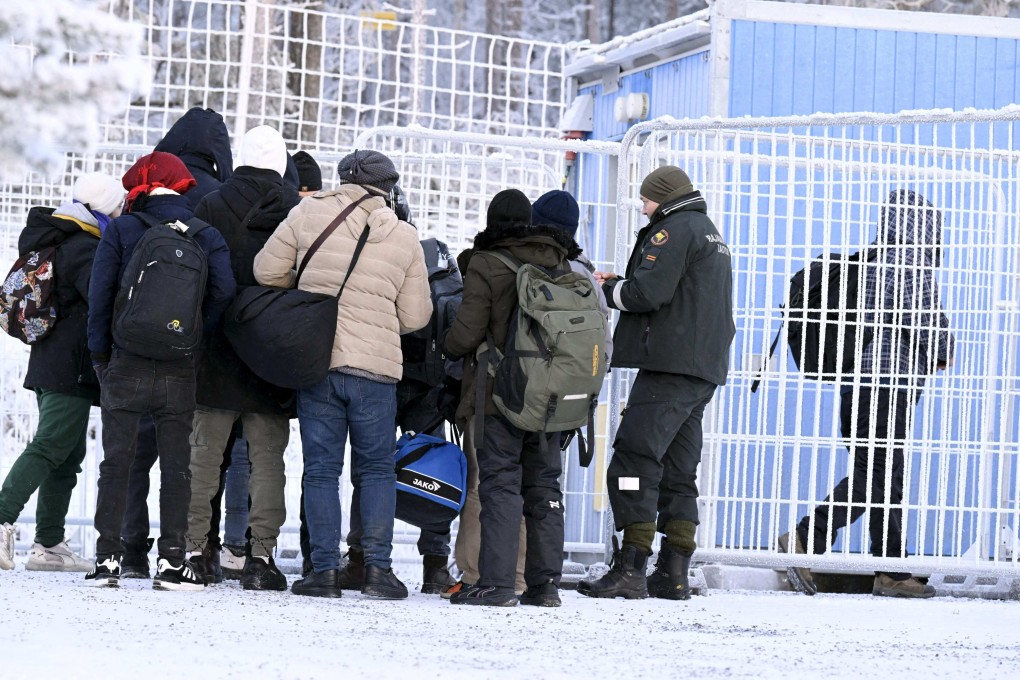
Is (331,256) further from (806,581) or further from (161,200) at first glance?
(806,581)

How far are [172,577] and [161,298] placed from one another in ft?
3.26

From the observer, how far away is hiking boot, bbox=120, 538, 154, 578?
569cm

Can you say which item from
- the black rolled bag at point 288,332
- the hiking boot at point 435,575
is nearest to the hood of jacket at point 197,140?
the black rolled bag at point 288,332

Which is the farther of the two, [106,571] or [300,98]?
[300,98]

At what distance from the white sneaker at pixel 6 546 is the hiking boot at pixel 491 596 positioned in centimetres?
197

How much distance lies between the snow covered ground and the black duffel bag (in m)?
0.80

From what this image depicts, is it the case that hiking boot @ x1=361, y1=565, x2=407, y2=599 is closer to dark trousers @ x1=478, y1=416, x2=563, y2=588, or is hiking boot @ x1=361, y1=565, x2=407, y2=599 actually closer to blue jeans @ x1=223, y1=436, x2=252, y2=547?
dark trousers @ x1=478, y1=416, x2=563, y2=588

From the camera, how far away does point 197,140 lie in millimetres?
6090

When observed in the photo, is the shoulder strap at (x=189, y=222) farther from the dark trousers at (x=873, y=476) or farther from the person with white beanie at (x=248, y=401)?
the dark trousers at (x=873, y=476)

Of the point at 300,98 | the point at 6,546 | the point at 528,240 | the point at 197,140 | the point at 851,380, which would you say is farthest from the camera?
the point at 300,98

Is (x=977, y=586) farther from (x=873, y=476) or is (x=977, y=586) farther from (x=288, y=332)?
(x=288, y=332)

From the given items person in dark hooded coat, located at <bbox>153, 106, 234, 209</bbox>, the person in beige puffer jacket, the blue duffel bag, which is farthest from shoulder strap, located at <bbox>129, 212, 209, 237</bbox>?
the blue duffel bag

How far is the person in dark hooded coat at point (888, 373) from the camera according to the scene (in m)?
6.15

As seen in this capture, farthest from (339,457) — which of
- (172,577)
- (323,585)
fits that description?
(172,577)
